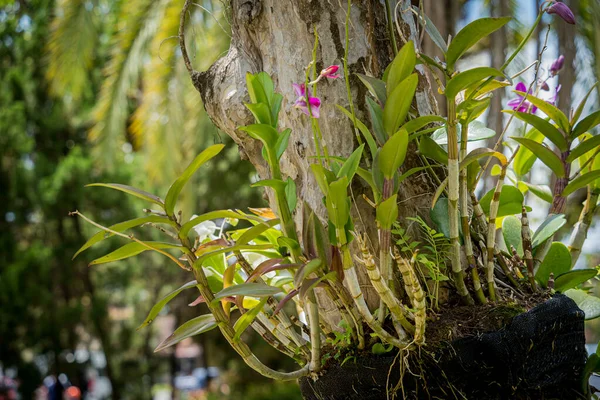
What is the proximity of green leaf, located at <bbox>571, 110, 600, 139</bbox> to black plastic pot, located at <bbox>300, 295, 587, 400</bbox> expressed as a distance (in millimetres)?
200

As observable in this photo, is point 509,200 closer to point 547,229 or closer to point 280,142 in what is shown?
point 547,229

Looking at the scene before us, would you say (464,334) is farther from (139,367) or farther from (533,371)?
(139,367)

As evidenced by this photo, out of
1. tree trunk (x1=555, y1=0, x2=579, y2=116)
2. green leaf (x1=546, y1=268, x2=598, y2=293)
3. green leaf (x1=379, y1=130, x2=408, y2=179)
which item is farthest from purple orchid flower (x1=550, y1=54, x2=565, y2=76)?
tree trunk (x1=555, y1=0, x2=579, y2=116)

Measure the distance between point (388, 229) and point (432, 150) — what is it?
0.13 m

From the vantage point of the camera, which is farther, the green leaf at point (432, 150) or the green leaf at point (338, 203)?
the green leaf at point (432, 150)

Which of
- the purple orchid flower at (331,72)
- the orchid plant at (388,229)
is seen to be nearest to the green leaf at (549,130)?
the orchid plant at (388,229)

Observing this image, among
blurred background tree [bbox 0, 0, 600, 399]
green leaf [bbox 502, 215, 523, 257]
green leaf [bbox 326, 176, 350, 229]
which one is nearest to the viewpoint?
green leaf [bbox 326, 176, 350, 229]

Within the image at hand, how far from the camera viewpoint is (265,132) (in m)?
0.64

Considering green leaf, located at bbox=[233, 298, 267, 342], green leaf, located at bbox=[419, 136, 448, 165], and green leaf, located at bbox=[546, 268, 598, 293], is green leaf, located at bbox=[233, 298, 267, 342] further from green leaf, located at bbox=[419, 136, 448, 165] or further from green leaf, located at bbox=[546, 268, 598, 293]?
green leaf, located at bbox=[546, 268, 598, 293]

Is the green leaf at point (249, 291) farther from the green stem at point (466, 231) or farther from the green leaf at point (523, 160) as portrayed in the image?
the green leaf at point (523, 160)

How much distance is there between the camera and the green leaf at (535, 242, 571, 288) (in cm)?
77

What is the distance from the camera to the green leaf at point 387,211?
0.60 meters

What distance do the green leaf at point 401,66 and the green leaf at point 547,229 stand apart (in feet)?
0.91

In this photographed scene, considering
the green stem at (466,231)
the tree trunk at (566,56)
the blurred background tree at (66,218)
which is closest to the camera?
the green stem at (466,231)
